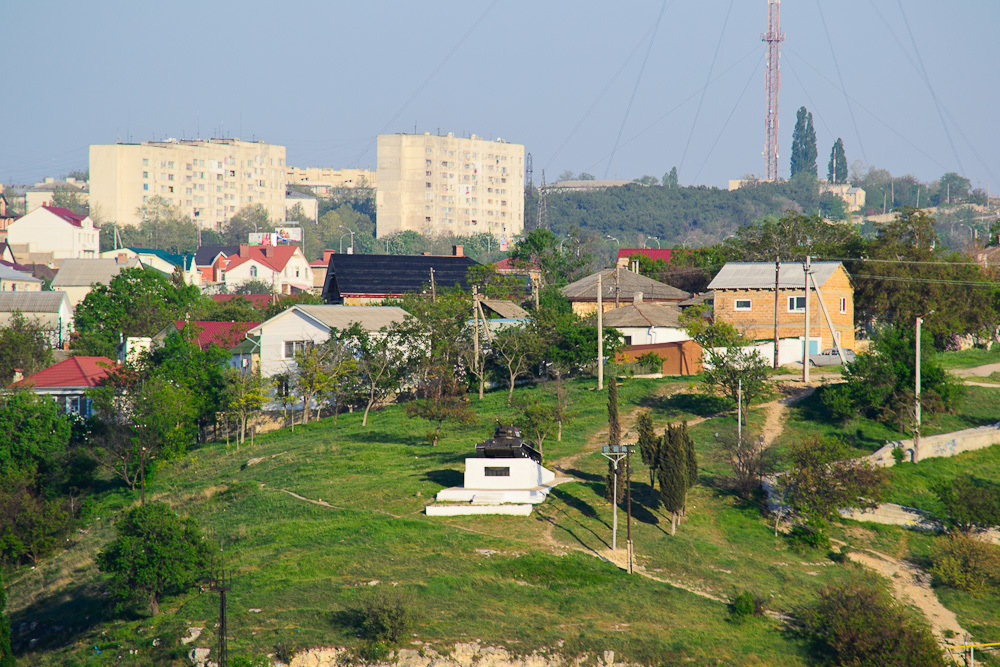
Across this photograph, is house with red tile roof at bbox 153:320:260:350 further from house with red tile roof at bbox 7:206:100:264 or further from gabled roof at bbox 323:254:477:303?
house with red tile roof at bbox 7:206:100:264

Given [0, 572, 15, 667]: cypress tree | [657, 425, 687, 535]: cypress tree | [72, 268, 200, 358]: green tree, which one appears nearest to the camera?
[0, 572, 15, 667]: cypress tree

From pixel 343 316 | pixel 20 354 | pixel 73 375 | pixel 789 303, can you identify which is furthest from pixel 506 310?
pixel 20 354

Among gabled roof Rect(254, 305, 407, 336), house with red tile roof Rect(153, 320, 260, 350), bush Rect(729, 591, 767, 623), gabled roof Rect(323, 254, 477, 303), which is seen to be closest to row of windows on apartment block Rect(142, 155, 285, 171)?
gabled roof Rect(323, 254, 477, 303)

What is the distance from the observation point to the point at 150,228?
16425 cm

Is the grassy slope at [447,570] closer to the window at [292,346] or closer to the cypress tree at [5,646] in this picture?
the cypress tree at [5,646]

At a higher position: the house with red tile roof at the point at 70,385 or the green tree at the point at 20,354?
the green tree at the point at 20,354

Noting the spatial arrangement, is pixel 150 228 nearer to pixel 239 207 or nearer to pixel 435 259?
pixel 239 207

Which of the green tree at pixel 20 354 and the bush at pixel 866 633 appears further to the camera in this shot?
the green tree at pixel 20 354

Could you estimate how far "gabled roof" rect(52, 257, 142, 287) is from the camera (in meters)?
96.0

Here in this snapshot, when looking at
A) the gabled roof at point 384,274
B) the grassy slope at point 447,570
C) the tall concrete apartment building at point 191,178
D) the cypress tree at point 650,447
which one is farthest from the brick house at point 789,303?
the tall concrete apartment building at point 191,178

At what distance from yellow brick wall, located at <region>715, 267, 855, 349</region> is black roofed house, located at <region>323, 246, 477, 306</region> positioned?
24803 millimetres

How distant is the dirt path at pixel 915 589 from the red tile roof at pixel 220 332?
117 ft

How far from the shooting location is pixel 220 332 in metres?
56.3

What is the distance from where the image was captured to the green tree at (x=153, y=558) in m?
24.3
